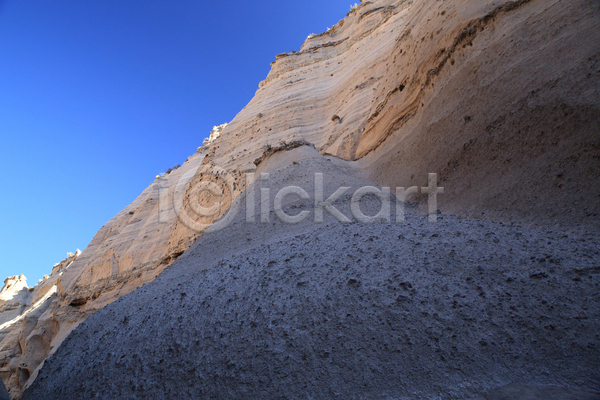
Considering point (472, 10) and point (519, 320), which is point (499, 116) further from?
point (519, 320)

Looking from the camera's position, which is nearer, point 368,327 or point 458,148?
point 368,327

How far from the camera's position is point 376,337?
86.6 inches

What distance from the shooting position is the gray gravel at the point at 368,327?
1943 mm

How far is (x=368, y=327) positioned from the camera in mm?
2277

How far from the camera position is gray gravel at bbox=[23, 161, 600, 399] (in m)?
1.94
